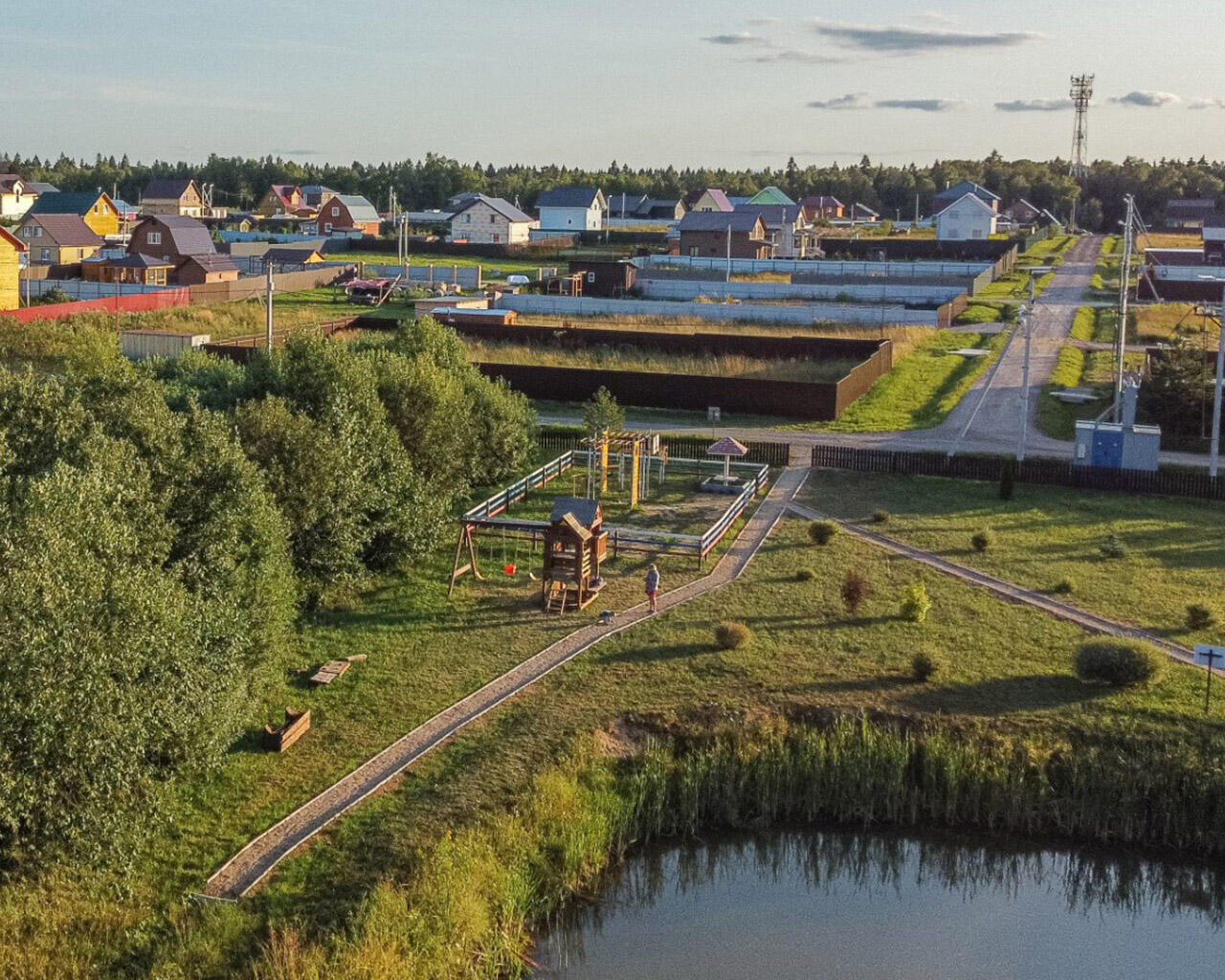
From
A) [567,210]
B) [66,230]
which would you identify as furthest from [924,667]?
[567,210]

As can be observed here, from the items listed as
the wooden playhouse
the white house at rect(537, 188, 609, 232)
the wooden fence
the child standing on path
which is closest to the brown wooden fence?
the wooden fence

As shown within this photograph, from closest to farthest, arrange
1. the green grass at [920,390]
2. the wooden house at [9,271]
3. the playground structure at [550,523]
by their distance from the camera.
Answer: the playground structure at [550,523] → the green grass at [920,390] → the wooden house at [9,271]

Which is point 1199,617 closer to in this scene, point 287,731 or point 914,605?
point 914,605

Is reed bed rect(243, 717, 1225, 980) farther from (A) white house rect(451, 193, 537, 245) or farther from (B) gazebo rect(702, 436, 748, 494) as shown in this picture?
(A) white house rect(451, 193, 537, 245)

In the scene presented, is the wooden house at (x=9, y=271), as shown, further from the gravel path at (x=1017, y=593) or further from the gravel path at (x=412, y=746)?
the gravel path at (x=412, y=746)

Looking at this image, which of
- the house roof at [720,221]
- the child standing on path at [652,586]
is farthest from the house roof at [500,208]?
the child standing on path at [652,586]
